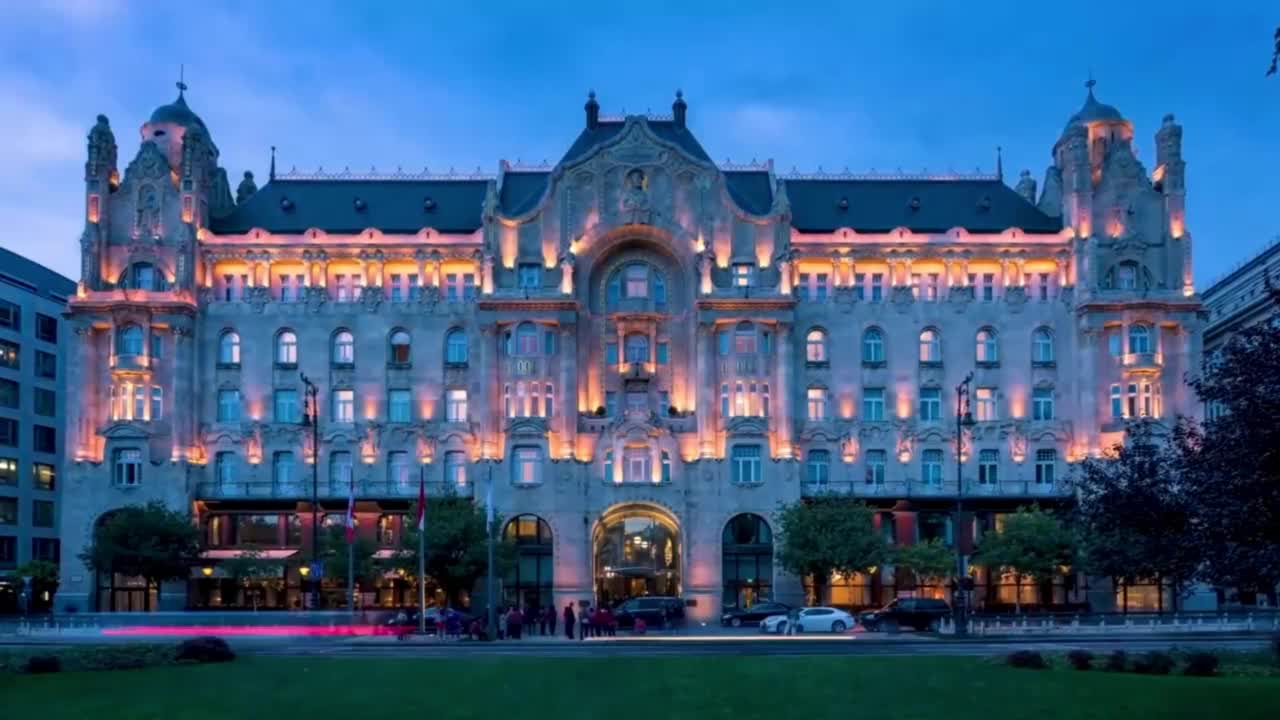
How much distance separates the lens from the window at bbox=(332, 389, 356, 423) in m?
96.8

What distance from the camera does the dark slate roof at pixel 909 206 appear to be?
10006 centimetres

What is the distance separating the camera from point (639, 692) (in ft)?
109

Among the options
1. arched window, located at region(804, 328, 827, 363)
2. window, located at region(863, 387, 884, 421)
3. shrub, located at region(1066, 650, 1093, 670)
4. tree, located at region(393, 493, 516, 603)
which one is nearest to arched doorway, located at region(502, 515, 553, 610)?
tree, located at region(393, 493, 516, 603)

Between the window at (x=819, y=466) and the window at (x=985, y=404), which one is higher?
the window at (x=985, y=404)

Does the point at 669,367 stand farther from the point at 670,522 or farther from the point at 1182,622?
the point at 1182,622

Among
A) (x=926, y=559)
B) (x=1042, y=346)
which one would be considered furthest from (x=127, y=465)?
(x=1042, y=346)

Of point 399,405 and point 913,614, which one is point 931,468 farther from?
point 399,405

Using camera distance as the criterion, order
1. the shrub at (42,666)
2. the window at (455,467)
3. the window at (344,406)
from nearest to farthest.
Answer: the shrub at (42,666)
the window at (455,467)
the window at (344,406)

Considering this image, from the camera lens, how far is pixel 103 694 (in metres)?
33.9

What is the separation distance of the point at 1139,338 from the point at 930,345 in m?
14.1

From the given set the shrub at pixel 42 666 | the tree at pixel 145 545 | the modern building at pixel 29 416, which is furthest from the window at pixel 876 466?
the modern building at pixel 29 416

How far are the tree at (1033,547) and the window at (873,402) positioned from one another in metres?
13.5

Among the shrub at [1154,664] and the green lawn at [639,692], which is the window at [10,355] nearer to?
the green lawn at [639,692]

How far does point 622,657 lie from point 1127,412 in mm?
59732
